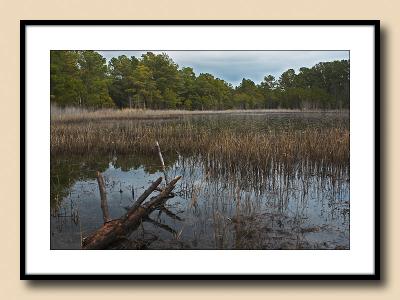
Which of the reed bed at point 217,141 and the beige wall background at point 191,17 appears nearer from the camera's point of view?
the beige wall background at point 191,17

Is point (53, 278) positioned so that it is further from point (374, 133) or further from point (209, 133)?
point (374, 133)

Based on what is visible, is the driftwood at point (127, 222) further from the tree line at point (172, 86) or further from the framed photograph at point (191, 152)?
the tree line at point (172, 86)

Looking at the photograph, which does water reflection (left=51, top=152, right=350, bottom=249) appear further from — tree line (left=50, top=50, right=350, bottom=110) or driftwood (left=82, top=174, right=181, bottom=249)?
tree line (left=50, top=50, right=350, bottom=110)

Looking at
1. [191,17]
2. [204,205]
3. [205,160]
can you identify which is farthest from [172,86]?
[204,205]

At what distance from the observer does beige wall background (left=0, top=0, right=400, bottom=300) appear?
2178 mm

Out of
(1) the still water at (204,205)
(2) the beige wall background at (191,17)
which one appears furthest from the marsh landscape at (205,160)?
(2) the beige wall background at (191,17)

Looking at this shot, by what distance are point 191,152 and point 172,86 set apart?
0.47 m

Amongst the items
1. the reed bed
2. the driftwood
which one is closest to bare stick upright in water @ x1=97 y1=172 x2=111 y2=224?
the driftwood

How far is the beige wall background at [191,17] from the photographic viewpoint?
218 cm

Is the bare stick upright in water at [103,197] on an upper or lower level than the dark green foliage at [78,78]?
lower

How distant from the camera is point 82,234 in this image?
222 centimetres

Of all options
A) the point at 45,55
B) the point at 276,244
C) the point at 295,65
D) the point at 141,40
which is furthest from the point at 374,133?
the point at 45,55

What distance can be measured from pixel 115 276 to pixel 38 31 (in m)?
1.62

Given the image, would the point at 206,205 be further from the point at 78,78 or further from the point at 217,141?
the point at 78,78
